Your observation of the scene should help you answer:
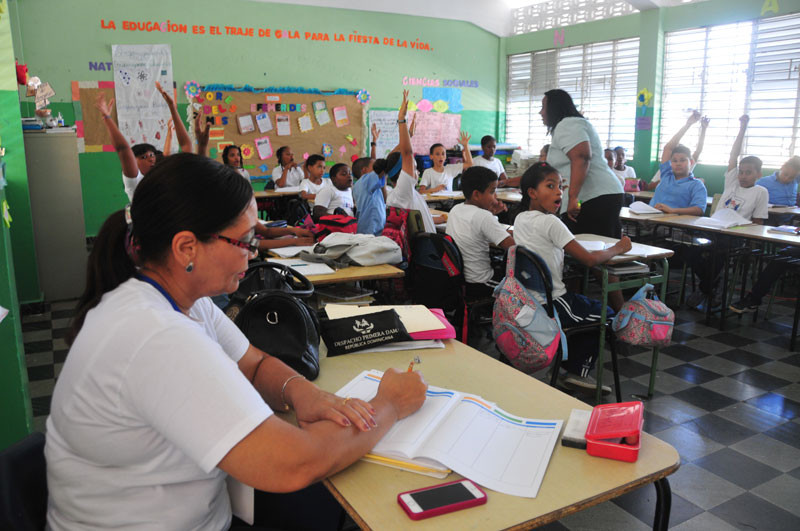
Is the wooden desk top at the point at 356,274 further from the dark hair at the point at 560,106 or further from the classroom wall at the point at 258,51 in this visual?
the classroom wall at the point at 258,51

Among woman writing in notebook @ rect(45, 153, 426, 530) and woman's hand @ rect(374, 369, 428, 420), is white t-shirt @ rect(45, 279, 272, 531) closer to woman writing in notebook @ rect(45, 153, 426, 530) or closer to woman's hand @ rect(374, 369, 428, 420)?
woman writing in notebook @ rect(45, 153, 426, 530)

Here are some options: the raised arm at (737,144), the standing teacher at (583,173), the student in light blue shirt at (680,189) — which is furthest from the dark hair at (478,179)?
the raised arm at (737,144)

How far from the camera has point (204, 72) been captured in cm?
764

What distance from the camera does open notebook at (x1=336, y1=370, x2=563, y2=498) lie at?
1093 mm

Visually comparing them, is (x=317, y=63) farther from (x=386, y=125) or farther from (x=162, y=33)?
(x=162, y=33)

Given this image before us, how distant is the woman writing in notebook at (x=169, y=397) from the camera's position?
3.00 ft

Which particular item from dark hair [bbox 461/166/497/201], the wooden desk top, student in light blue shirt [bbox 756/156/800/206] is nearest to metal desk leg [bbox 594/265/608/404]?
dark hair [bbox 461/166/497/201]

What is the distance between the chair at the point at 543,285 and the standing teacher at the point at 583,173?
1076 millimetres

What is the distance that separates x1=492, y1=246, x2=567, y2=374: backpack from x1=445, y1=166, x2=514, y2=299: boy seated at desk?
0.77m

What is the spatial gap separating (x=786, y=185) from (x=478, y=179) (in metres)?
3.85

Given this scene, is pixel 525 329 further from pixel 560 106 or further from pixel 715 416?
pixel 560 106

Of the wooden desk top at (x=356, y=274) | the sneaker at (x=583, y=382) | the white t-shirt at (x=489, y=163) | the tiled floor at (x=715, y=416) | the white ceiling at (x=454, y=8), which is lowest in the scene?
the tiled floor at (x=715, y=416)

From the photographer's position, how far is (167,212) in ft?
3.37

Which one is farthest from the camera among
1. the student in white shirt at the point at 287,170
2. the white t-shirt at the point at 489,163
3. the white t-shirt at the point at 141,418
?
the white t-shirt at the point at 489,163
